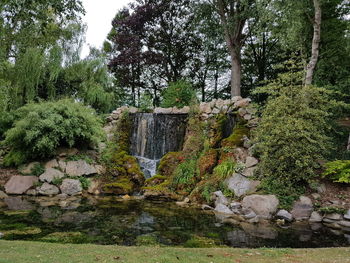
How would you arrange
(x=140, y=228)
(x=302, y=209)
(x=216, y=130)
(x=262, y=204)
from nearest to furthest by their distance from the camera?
(x=140, y=228), (x=302, y=209), (x=262, y=204), (x=216, y=130)

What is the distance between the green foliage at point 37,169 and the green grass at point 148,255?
6.38 metres

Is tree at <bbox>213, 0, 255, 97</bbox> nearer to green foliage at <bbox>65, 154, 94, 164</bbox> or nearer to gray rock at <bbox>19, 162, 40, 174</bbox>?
green foliage at <bbox>65, 154, 94, 164</bbox>

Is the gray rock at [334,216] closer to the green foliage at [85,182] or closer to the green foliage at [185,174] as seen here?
the green foliage at [185,174]

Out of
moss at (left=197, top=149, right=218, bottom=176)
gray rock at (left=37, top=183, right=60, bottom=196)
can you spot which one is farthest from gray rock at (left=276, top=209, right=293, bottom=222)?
gray rock at (left=37, top=183, right=60, bottom=196)

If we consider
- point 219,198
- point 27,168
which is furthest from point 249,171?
point 27,168

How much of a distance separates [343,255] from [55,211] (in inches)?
276

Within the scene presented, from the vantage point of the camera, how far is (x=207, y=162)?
10148mm

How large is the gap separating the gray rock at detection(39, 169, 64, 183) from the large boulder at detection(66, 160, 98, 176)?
33cm

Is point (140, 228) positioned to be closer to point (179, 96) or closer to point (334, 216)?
point (334, 216)

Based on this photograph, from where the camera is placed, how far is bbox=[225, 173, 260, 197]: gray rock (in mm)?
8508

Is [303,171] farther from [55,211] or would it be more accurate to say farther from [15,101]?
[15,101]

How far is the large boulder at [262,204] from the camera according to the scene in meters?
7.50

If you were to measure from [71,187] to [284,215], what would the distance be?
747cm

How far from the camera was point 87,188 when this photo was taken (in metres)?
10.1
